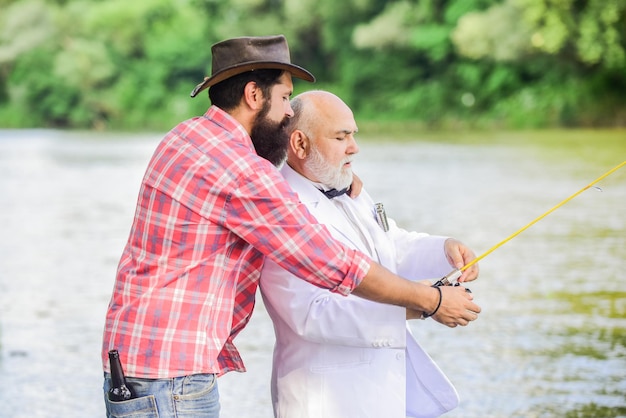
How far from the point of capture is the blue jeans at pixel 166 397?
10.5 feet

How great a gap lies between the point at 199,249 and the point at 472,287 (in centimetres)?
700

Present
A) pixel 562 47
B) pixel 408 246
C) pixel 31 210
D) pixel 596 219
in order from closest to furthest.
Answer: pixel 408 246
pixel 596 219
pixel 31 210
pixel 562 47

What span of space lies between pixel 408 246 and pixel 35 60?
216 ft

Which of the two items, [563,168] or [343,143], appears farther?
[563,168]

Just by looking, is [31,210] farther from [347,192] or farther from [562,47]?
[562,47]

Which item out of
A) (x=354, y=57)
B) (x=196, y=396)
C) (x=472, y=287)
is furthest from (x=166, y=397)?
(x=354, y=57)

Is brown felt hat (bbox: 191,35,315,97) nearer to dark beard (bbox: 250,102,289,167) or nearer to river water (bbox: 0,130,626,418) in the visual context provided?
dark beard (bbox: 250,102,289,167)

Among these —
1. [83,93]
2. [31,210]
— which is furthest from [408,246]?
[83,93]

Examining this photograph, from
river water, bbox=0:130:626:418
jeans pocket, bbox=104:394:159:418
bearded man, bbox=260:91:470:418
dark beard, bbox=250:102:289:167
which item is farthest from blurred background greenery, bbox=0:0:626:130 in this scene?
jeans pocket, bbox=104:394:159:418

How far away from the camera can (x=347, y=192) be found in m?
3.98

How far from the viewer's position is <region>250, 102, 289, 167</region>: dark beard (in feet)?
11.0

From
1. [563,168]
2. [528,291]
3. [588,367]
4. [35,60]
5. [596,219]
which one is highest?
[35,60]

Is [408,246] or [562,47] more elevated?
[562,47]

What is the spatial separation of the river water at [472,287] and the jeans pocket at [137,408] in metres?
3.13
